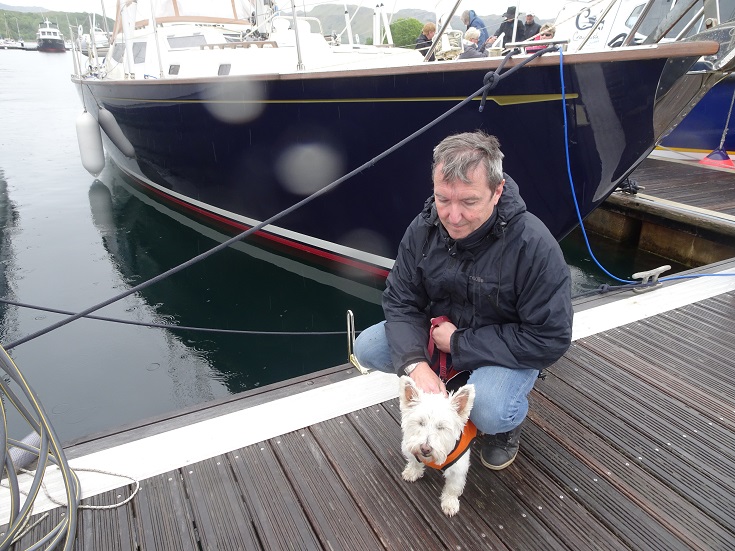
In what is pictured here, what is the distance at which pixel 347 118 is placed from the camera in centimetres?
500

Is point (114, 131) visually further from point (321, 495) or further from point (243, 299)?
point (321, 495)

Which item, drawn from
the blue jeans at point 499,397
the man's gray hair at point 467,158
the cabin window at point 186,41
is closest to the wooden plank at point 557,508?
the blue jeans at point 499,397

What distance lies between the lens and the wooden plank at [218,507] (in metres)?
1.90

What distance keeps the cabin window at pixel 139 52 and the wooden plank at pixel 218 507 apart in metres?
8.05

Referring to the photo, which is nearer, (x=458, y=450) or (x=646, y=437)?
(x=458, y=450)

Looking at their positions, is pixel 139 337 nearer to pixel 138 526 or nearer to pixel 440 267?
pixel 138 526

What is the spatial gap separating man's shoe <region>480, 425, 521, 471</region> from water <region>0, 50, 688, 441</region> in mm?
1986

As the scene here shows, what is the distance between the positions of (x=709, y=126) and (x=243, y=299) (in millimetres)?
8833

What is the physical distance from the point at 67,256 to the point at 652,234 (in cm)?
841

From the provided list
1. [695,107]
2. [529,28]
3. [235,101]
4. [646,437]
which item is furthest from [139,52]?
[695,107]

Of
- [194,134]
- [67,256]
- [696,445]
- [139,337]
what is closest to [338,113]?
[194,134]

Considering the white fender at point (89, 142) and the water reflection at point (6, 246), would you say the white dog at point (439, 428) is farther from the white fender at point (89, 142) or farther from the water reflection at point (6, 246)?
Answer: the white fender at point (89, 142)

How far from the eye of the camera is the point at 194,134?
657 cm

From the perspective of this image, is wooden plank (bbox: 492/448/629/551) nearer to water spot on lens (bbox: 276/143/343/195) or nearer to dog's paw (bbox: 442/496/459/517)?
dog's paw (bbox: 442/496/459/517)
